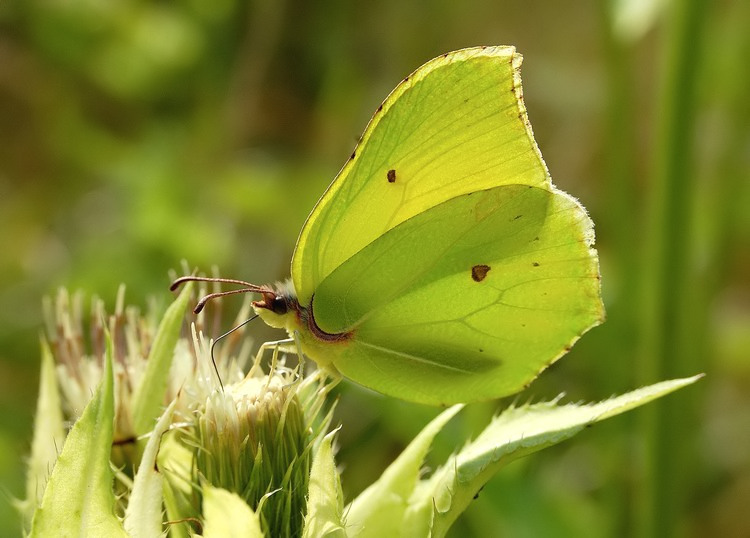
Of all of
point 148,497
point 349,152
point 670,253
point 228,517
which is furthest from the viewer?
point 349,152

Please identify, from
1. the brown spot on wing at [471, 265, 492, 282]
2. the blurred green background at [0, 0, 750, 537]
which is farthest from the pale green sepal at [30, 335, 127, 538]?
the blurred green background at [0, 0, 750, 537]

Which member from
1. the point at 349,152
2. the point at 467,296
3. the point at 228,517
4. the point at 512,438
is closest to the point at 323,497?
the point at 228,517

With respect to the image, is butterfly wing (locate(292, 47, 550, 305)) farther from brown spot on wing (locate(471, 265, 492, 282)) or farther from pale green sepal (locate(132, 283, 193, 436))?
pale green sepal (locate(132, 283, 193, 436))

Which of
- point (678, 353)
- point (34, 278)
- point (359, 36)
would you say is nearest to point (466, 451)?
point (678, 353)

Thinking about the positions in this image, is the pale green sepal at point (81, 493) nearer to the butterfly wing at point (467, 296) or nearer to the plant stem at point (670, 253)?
the butterfly wing at point (467, 296)

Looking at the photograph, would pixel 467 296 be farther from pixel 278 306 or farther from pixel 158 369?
pixel 158 369

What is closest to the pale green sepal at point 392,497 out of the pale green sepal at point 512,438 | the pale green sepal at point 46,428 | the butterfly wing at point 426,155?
the pale green sepal at point 512,438

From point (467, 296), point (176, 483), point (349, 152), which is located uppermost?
point (349, 152)
